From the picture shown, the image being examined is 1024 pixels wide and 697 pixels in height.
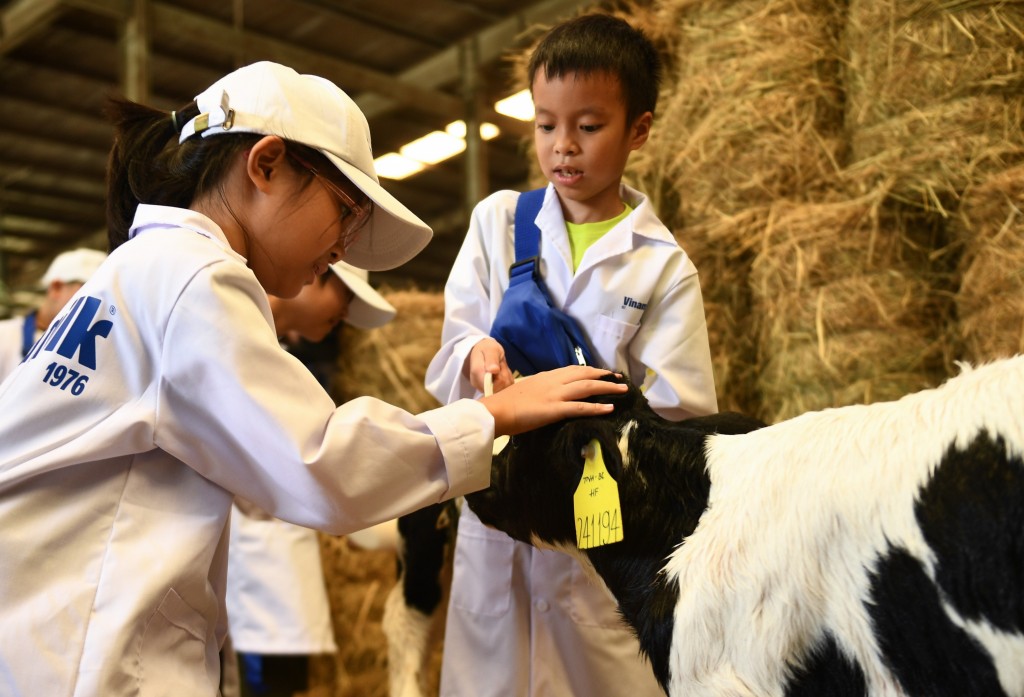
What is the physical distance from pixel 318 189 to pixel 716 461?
2.72 feet

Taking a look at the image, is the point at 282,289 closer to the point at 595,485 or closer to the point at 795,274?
the point at 595,485

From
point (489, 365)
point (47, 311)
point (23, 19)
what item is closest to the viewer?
point (489, 365)

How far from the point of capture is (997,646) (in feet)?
4.30

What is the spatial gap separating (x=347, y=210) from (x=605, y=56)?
73 centimetres

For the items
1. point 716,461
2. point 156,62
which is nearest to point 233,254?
point 716,461

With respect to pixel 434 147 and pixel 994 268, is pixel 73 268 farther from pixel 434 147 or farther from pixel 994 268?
pixel 434 147

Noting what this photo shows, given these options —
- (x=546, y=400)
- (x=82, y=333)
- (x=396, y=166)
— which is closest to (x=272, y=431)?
(x=82, y=333)

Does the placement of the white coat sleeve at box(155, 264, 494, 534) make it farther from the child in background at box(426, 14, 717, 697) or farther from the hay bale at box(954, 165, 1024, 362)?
the hay bale at box(954, 165, 1024, 362)

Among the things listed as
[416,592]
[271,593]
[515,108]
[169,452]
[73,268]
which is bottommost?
[271,593]

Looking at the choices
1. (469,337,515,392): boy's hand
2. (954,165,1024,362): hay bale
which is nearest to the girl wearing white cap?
(469,337,515,392): boy's hand

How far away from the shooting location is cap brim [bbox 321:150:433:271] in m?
1.76

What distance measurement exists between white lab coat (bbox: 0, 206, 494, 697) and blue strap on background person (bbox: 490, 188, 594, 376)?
54cm

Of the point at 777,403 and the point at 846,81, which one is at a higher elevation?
the point at 846,81

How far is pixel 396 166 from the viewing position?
32.5 feet
